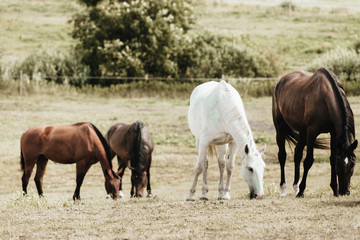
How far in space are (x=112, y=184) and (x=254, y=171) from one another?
3.61 meters

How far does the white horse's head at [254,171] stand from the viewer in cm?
891

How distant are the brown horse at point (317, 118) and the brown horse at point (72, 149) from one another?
3371 millimetres

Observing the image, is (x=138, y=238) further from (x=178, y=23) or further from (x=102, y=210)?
Result: (x=178, y=23)

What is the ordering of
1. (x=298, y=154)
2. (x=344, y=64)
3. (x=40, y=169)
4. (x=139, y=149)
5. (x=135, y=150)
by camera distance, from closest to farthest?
(x=298, y=154)
(x=40, y=169)
(x=139, y=149)
(x=135, y=150)
(x=344, y=64)

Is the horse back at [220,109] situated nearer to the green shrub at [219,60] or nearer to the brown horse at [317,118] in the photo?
the brown horse at [317,118]

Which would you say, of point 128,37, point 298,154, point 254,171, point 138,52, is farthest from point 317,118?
point 128,37

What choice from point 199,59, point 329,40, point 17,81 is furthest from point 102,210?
point 329,40

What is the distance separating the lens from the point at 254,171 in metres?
8.89

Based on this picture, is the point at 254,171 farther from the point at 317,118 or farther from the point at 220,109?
the point at 317,118

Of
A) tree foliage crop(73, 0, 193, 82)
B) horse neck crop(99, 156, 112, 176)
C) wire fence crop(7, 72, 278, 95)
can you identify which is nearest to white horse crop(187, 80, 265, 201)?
horse neck crop(99, 156, 112, 176)

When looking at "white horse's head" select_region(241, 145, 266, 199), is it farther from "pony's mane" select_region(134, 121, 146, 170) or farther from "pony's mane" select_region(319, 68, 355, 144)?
"pony's mane" select_region(134, 121, 146, 170)

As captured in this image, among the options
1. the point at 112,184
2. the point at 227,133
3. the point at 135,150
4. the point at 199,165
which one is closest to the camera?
the point at 227,133

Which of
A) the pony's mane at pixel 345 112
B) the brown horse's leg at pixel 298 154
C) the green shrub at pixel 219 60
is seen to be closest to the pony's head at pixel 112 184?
the brown horse's leg at pixel 298 154

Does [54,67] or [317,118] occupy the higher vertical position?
[317,118]
